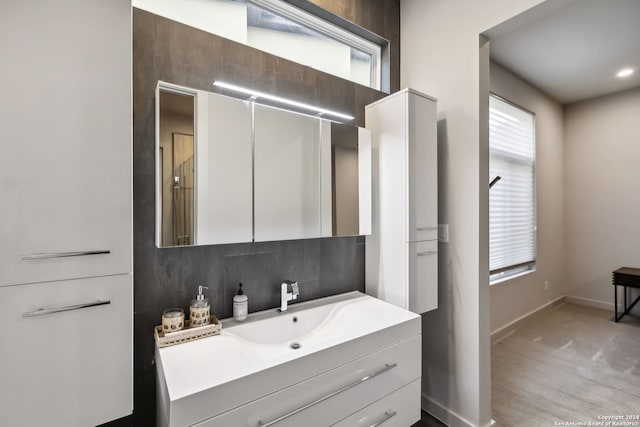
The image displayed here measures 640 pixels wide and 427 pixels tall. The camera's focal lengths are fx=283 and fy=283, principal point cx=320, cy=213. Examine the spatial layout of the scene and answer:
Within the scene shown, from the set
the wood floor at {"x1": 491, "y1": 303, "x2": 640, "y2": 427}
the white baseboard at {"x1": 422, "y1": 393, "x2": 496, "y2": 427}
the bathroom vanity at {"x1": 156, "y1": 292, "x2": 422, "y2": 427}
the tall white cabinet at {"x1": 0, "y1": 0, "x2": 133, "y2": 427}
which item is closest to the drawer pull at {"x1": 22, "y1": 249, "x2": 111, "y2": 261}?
the tall white cabinet at {"x1": 0, "y1": 0, "x2": 133, "y2": 427}

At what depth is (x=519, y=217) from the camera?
318 centimetres

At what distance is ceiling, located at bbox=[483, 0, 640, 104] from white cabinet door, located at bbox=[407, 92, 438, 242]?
1.88 feet

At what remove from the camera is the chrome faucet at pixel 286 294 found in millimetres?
1479

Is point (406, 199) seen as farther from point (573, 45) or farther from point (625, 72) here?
point (625, 72)

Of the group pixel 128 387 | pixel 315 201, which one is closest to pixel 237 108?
pixel 315 201

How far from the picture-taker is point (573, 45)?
2.50 m

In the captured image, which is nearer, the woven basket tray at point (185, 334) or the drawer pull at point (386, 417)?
the woven basket tray at point (185, 334)

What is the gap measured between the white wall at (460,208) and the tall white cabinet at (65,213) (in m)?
1.71

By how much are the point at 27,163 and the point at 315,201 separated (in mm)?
1118

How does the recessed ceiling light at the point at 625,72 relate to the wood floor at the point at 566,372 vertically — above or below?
above

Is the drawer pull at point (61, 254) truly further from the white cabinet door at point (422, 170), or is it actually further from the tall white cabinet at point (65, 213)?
the white cabinet door at point (422, 170)

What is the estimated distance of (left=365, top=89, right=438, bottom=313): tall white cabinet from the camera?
164 cm

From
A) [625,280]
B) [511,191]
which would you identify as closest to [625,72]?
[511,191]

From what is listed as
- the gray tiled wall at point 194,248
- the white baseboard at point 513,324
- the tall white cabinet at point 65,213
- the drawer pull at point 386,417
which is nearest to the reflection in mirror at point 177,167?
the gray tiled wall at point 194,248
